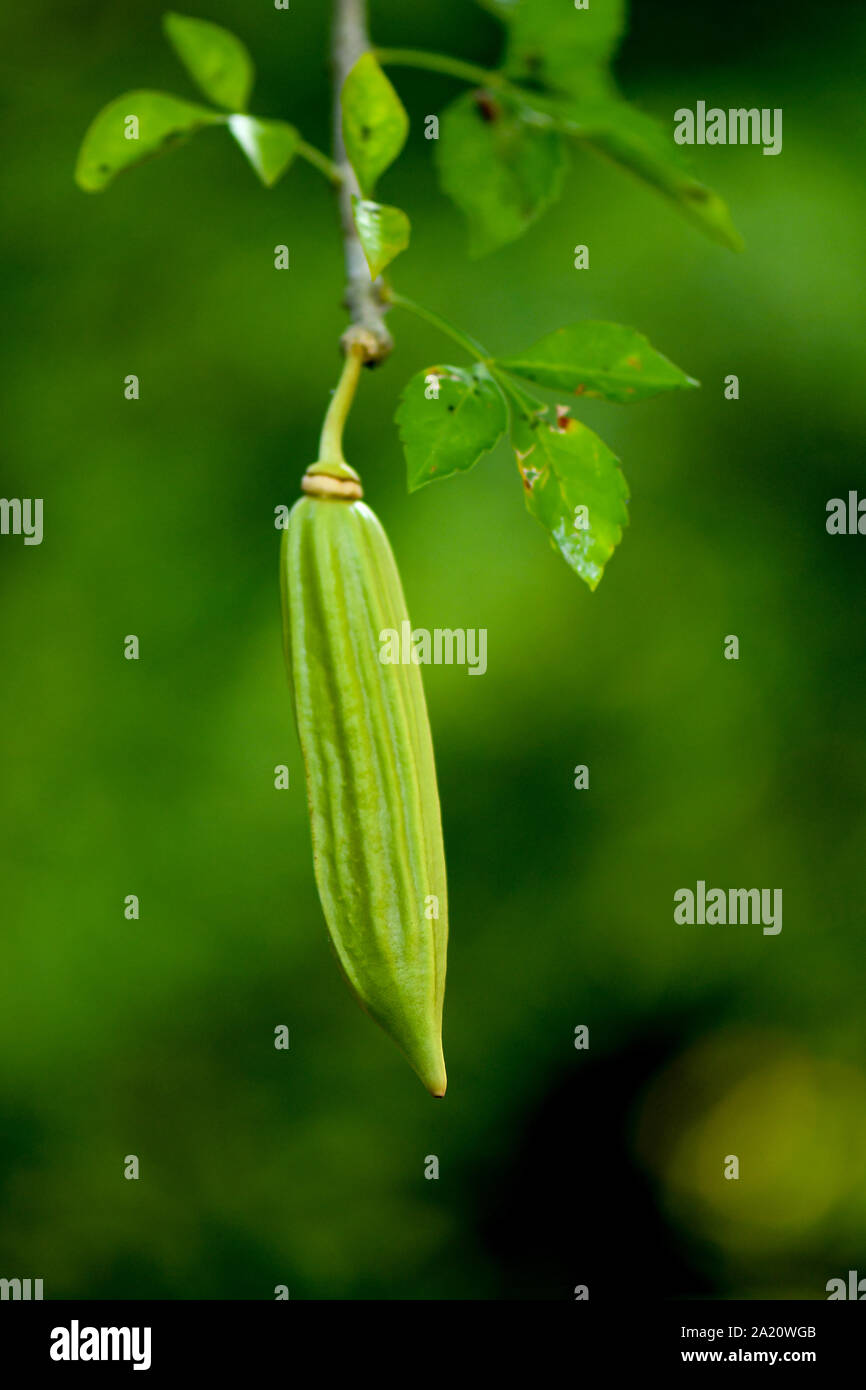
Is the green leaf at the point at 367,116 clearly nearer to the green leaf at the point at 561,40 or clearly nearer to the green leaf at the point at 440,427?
the green leaf at the point at 440,427

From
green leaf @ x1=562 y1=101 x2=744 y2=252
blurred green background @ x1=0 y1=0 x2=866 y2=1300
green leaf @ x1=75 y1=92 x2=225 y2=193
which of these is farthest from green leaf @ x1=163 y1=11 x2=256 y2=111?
blurred green background @ x1=0 y1=0 x2=866 y2=1300

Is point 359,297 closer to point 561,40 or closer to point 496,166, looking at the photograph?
point 496,166

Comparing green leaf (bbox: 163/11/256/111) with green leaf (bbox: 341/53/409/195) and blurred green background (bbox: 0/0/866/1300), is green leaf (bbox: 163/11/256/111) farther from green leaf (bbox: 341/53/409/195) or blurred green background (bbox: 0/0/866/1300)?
blurred green background (bbox: 0/0/866/1300)

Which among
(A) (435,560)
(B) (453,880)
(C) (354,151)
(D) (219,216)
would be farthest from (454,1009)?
(C) (354,151)

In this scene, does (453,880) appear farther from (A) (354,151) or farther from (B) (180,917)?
(A) (354,151)

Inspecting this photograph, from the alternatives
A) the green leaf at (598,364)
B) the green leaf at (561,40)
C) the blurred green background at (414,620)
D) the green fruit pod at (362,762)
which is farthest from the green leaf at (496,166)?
the blurred green background at (414,620)

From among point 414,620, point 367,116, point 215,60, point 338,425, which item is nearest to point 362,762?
point 338,425
